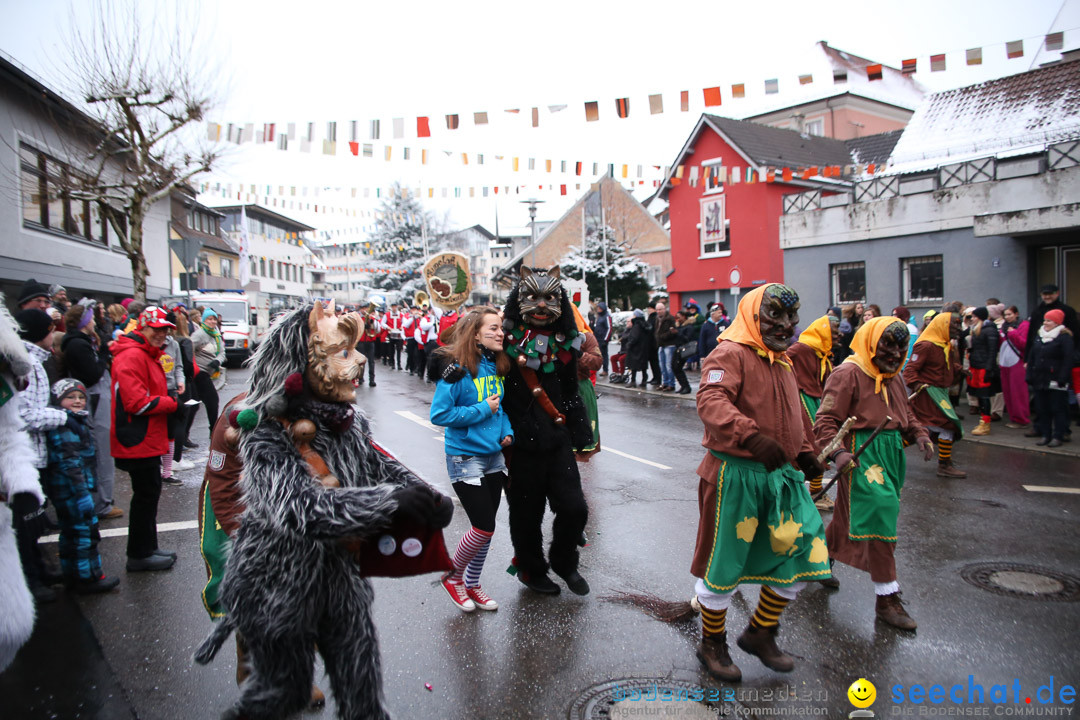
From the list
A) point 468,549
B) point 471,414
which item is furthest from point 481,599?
point 471,414

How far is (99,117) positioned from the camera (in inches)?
666

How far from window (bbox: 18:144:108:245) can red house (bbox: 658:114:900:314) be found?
18375mm

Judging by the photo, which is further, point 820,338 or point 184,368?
point 184,368

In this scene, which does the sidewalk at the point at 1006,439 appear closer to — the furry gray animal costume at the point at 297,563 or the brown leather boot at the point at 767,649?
the brown leather boot at the point at 767,649

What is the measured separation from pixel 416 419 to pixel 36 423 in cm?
783

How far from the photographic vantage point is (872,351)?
4500 mm

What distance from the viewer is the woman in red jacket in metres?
5.16

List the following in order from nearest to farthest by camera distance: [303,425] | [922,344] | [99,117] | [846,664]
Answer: [303,425]
[846,664]
[922,344]
[99,117]

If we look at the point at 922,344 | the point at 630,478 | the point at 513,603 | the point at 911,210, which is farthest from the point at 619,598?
the point at 911,210

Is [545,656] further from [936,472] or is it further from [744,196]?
[744,196]

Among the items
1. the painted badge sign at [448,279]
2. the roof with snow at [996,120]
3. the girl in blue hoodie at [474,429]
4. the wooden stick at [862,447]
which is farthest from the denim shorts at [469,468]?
the roof with snow at [996,120]

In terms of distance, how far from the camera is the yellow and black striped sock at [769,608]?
3.61 meters

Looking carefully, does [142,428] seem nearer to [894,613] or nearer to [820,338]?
[894,613]

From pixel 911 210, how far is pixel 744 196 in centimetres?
974
